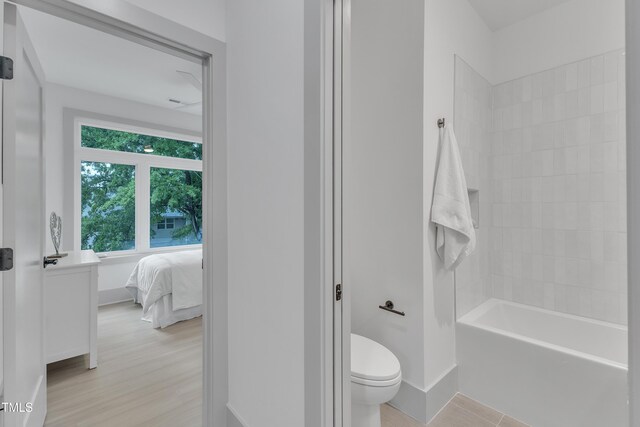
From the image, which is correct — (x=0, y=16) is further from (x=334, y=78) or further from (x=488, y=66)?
(x=488, y=66)

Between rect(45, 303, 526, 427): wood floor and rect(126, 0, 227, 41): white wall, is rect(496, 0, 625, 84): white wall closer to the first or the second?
rect(126, 0, 227, 41): white wall

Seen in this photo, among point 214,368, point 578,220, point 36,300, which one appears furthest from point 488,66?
point 36,300

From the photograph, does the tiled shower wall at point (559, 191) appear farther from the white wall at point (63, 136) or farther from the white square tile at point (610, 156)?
the white wall at point (63, 136)

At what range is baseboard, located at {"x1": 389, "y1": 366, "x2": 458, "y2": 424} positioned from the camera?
1.80 meters

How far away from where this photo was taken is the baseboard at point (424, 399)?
5.92ft

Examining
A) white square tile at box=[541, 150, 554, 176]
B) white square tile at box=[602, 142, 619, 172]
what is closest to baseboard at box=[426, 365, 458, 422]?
white square tile at box=[541, 150, 554, 176]

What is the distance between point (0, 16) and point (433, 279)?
227cm

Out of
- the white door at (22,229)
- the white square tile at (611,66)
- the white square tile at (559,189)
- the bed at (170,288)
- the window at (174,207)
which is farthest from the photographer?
the window at (174,207)

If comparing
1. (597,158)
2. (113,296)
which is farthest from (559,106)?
(113,296)

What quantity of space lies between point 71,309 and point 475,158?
3.18m

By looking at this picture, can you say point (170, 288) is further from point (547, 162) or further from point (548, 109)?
point (548, 109)

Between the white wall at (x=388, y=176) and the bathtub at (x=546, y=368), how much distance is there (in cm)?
47

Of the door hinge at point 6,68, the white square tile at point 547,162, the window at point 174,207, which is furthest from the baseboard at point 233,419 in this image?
the window at point 174,207

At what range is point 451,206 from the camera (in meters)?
1.84
